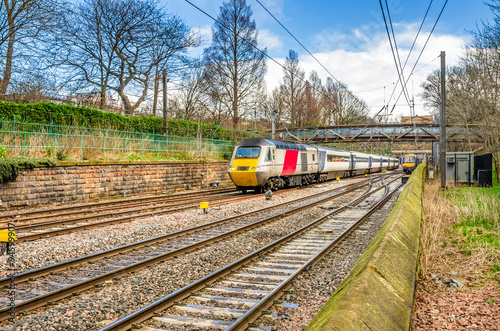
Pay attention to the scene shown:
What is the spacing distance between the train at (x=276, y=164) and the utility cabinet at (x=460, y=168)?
8.53 meters

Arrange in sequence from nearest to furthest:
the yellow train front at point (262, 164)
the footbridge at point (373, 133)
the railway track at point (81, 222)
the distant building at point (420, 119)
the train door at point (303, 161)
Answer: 1. the railway track at point (81, 222)
2. the yellow train front at point (262, 164)
3. the train door at point (303, 161)
4. the footbridge at point (373, 133)
5. the distant building at point (420, 119)

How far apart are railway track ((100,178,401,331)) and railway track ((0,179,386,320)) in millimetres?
1421

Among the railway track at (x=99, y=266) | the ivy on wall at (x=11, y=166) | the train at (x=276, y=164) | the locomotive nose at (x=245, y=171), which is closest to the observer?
the railway track at (x=99, y=266)

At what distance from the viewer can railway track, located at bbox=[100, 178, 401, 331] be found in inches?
177

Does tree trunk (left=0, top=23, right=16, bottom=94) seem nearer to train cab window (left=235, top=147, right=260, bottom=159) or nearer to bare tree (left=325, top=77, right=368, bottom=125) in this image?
train cab window (left=235, top=147, right=260, bottom=159)

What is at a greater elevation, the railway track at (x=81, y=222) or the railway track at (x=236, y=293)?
the railway track at (x=81, y=222)

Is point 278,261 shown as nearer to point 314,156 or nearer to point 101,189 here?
point 101,189

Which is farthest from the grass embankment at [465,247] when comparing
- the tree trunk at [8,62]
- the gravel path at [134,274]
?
the tree trunk at [8,62]

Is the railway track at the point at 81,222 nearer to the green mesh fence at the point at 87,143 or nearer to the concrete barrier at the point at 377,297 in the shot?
the green mesh fence at the point at 87,143

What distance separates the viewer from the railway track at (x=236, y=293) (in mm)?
4508

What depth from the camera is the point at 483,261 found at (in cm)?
608

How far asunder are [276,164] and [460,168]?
12.0 m

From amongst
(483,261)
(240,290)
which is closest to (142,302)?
(240,290)

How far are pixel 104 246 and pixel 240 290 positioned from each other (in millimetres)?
3920
